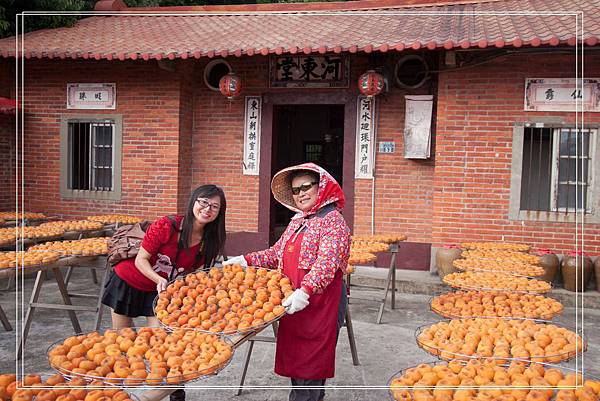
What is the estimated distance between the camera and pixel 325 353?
2.80 m

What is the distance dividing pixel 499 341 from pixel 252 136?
656 centimetres

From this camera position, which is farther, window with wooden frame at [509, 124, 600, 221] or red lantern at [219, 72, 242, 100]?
red lantern at [219, 72, 242, 100]

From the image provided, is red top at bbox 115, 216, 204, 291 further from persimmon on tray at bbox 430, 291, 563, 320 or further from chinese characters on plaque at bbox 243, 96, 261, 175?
chinese characters on plaque at bbox 243, 96, 261, 175

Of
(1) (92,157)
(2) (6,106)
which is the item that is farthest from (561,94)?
(2) (6,106)

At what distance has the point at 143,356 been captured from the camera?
2.13m

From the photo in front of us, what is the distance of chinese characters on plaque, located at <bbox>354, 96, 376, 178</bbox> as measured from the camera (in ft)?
26.1

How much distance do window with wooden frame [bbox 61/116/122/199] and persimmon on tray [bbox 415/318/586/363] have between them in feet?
23.9

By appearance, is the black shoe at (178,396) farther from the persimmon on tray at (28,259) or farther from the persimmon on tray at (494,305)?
the persimmon on tray at (28,259)

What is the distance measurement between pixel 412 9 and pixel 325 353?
7617 mm

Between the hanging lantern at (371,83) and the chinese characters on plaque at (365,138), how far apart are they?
580mm

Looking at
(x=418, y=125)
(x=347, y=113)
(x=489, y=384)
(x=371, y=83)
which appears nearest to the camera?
(x=489, y=384)

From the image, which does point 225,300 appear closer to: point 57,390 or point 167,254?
point 167,254

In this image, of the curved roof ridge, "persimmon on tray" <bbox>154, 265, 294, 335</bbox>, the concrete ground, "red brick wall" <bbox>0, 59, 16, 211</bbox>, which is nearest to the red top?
"persimmon on tray" <bbox>154, 265, 294, 335</bbox>

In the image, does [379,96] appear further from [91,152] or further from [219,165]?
[91,152]
